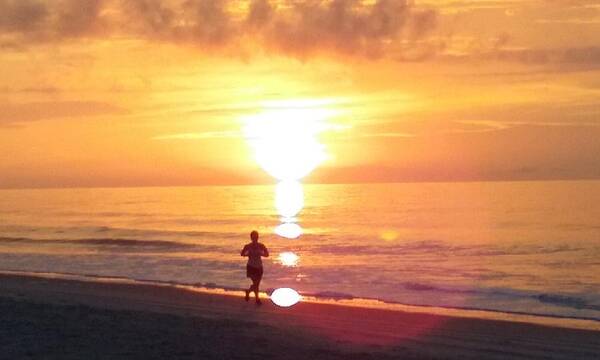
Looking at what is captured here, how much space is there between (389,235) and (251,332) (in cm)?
4455

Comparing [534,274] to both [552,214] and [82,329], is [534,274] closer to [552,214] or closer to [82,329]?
[82,329]

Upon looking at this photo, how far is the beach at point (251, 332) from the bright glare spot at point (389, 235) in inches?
1353

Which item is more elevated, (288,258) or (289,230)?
(289,230)

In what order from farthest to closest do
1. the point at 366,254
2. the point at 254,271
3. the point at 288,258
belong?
the point at 366,254 < the point at 288,258 < the point at 254,271

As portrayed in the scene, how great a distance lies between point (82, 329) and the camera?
50.6ft

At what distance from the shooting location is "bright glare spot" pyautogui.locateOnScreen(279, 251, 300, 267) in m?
38.7

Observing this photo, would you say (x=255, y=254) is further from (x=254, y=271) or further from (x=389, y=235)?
(x=389, y=235)

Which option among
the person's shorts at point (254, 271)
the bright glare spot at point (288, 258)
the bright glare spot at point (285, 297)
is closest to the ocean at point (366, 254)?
the bright glare spot at point (288, 258)

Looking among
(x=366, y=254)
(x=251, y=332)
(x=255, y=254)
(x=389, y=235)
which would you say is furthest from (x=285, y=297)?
(x=389, y=235)

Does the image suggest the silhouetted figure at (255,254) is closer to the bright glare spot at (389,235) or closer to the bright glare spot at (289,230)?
the bright glare spot at (389,235)

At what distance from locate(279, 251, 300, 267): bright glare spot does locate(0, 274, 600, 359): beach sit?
15576 millimetres

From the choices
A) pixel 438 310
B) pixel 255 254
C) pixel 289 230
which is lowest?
pixel 438 310

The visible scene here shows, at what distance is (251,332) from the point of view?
15930 mm

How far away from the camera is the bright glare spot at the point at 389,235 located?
56700mm
